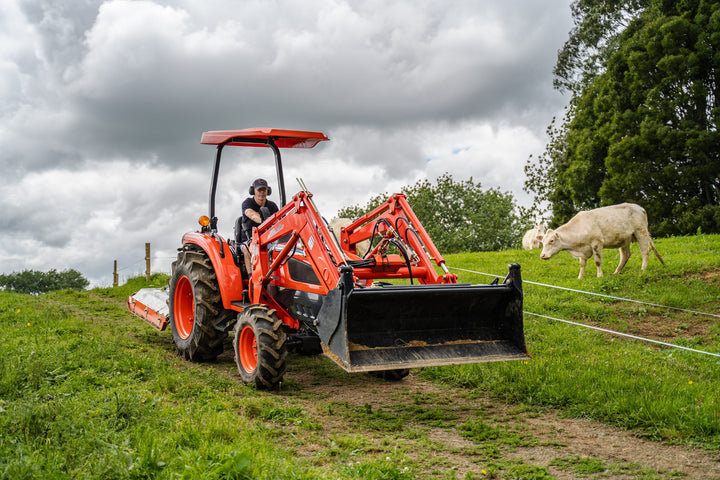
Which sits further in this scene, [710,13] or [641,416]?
[710,13]

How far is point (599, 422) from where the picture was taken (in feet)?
17.5

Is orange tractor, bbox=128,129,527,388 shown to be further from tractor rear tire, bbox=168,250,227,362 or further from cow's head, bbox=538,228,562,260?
cow's head, bbox=538,228,562,260

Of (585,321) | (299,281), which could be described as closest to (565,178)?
(585,321)

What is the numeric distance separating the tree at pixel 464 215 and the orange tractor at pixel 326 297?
29.0m

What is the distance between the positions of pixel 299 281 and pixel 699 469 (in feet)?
13.5

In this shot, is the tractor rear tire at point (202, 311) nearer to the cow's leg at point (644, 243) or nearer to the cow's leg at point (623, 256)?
the cow's leg at point (623, 256)

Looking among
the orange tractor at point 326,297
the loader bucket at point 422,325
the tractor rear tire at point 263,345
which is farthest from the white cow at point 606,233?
the tractor rear tire at point 263,345

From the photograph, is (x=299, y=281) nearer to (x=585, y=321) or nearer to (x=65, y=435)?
(x=65, y=435)

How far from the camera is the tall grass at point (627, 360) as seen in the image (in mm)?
5254

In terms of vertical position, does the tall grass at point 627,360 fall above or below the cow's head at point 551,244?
below

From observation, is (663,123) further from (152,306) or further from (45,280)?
(45,280)

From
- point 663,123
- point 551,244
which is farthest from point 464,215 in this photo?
point 551,244

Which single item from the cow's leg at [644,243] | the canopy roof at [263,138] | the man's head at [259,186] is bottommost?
the cow's leg at [644,243]

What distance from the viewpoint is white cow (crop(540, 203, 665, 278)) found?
1289 cm
